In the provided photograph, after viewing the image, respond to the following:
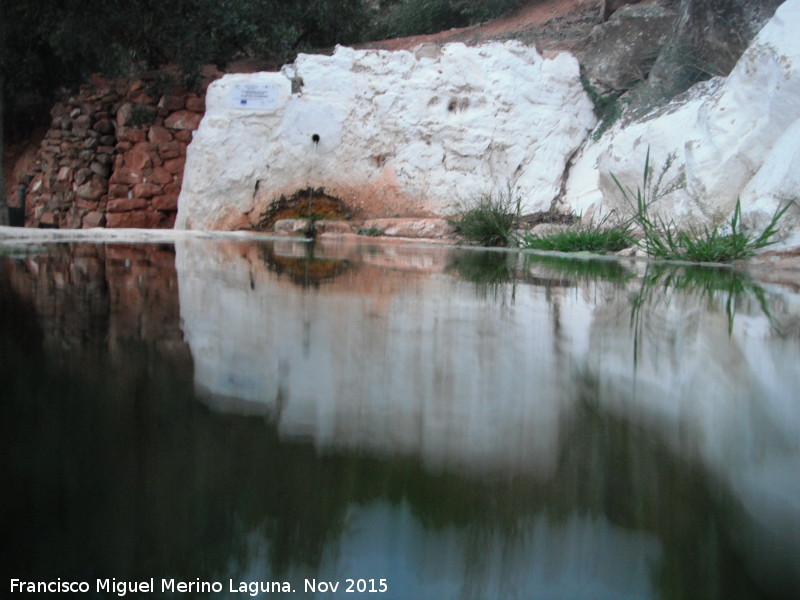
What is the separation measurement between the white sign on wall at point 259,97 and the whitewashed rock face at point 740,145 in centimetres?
440

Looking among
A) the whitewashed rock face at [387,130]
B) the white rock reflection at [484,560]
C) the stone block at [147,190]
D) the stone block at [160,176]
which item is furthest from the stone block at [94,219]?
the white rock reflection at [484,560]

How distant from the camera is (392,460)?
2.21 ft

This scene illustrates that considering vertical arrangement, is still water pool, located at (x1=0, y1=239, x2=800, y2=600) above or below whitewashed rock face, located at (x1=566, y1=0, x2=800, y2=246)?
below

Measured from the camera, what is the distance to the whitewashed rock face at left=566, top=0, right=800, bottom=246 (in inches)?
162

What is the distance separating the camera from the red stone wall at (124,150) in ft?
32.9

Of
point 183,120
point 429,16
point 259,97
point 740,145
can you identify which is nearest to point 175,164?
point 183,120

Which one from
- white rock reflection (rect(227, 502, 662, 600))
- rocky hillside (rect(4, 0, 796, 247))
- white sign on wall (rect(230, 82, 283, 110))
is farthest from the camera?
white sign on wall (rect(230, 82, 283, 110))

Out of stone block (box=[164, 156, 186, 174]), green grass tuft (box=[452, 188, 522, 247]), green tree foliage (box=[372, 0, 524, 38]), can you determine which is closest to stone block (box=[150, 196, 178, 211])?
stone block (box=[164, 156, 186, 174])

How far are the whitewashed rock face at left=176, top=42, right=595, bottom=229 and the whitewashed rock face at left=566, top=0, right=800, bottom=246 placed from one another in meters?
2.22

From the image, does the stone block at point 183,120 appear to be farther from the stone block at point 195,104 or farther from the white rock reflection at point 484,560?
the white rock reflection at point 484,560

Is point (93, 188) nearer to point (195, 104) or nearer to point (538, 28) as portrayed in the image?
point (195, 104)

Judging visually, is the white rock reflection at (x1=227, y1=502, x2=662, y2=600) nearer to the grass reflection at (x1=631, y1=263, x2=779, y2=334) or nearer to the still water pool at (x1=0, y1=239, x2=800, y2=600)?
the still water pool at (x1=0, y1=239, x2=800, y2=600)

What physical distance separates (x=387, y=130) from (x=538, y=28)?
9.69 ft

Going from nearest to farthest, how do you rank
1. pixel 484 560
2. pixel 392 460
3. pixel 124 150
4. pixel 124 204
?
Answer: pixel 484 560
pixel 392 460
pixel 124 204
pixel 124 150
